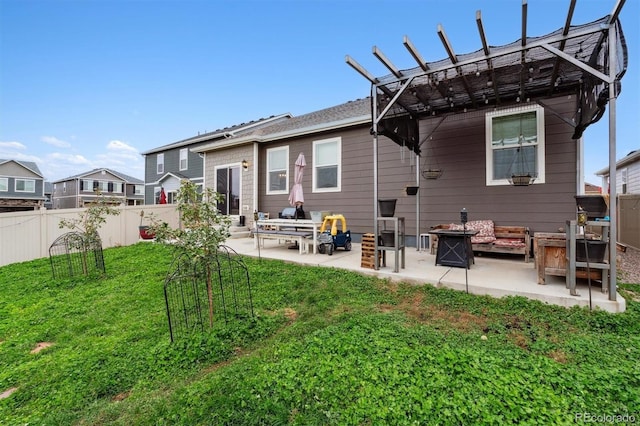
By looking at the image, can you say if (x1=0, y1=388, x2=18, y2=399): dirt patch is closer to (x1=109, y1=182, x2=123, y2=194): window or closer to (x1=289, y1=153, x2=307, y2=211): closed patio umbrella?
(x1=289, y1=153, x2=307, y2=211): closed patio umbrella

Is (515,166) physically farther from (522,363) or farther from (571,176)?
(522,363)

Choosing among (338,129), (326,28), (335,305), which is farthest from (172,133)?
(335,305)

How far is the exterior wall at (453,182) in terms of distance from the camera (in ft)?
17.0

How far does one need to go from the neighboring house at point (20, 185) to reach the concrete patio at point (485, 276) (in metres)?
33.8

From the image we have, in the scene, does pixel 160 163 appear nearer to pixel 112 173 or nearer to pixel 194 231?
pixel 112 173

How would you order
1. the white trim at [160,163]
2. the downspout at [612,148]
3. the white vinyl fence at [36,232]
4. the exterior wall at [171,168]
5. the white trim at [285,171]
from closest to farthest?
the downspout at [612,148] < the white vinyl fence at [36,232] < the white trim at [285,171] < the exterior wall at [171,168] < the white trim at [160,163]

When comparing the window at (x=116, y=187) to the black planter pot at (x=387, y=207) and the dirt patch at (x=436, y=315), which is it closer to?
the black planter pot at (x=387, y=207)

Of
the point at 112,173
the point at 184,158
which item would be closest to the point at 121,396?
the point at 184,158

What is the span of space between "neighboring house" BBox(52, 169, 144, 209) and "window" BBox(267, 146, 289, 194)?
25.3 meters

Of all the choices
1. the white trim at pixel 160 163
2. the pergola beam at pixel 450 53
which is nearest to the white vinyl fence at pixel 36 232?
the pergola beam at pixel 450 53

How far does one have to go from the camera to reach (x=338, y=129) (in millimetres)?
7840

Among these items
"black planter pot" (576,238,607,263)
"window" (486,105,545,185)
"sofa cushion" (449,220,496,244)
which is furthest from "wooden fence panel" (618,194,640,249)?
"black planter pot" (576,238,607,263)

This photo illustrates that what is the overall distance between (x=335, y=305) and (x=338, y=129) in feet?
18.6

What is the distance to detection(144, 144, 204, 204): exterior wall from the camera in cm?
1741
